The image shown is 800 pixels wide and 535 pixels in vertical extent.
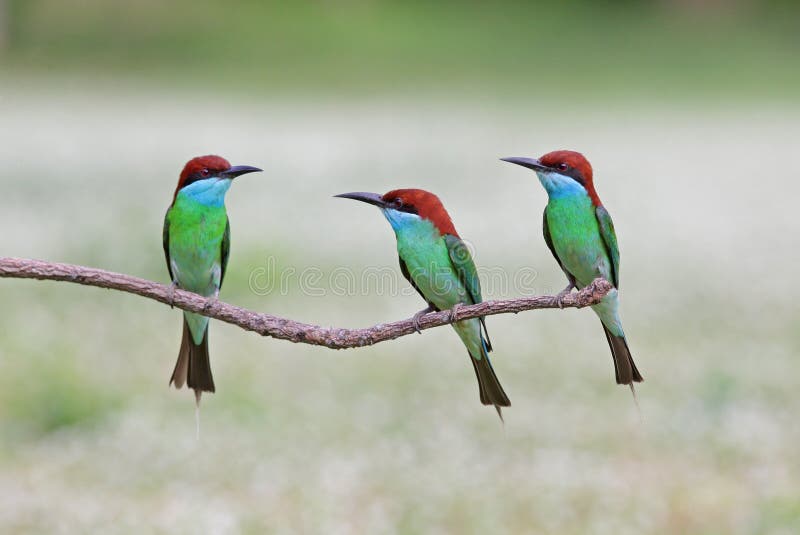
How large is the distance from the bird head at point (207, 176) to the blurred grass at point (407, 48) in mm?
23394

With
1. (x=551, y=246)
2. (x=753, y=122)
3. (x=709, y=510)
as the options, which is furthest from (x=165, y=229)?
(x=753, y=122)

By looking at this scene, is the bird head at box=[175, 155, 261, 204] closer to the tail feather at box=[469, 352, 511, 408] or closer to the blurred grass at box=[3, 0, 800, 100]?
the tail feather at box=[469, 352, 511, 408]

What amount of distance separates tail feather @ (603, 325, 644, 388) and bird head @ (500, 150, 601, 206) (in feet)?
0.68

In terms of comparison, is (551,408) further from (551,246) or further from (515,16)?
(515,16)

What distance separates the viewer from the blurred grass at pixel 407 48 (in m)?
26.0

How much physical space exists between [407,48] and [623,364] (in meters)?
28.0

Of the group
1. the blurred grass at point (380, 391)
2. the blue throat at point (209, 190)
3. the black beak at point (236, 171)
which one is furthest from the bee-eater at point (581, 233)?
the blurred grass at point (380, 391)

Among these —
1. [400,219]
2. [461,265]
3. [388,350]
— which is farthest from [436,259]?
[388,350]

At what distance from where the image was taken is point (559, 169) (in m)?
1.41

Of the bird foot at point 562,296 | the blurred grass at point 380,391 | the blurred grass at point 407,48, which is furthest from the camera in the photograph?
the blurred grass at point 407,48

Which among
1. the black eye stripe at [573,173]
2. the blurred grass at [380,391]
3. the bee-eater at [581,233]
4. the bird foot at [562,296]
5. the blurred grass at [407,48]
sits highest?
the blurred grass at [407,48]

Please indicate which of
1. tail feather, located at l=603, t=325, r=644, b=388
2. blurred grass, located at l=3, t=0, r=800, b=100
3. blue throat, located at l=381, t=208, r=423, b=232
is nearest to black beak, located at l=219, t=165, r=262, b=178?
blue throat, located at l=381, t=208, r=423, b=232

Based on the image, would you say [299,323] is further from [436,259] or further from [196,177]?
[436,259]

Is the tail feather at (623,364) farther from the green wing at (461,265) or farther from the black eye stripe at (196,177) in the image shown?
the black eye stripe at (196,177)
